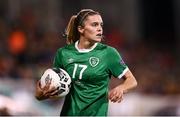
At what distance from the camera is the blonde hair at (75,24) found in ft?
23.3

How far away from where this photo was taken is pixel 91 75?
7.20 metres

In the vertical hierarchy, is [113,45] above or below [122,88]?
below

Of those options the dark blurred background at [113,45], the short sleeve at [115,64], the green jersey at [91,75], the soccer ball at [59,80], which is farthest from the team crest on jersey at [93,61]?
the dark blurred background at [113,45]

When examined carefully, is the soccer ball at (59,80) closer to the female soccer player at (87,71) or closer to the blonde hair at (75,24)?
the female soccer player at (87,71)

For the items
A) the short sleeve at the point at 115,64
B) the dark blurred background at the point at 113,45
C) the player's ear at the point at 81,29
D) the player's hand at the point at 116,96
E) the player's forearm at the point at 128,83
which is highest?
the player's ear at the point at 81,29

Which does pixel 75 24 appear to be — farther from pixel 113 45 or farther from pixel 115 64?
pixel 113 45

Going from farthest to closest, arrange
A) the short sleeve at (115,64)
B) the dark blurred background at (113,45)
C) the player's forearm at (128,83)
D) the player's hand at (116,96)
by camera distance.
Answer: the dark blurred background at (113,45) < the short sleeve at (115,64) < the player's forearm at (128,83) < the player's hand at (116,96)

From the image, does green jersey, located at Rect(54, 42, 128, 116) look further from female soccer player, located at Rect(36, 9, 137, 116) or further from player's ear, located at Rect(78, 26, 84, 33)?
player's ear, located at Rect(78, 26, 84, 33)

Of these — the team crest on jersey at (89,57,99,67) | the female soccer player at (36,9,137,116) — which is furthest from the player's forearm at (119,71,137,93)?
the team crest on jersey at (89,57,99,67)

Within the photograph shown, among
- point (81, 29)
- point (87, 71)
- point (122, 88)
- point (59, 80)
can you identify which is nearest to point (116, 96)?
point (122, 88)

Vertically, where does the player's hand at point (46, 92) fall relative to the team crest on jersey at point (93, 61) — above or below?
below

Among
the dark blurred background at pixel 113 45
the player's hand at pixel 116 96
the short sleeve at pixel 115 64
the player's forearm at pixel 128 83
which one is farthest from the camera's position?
the dark blurred background at pixel 113 45

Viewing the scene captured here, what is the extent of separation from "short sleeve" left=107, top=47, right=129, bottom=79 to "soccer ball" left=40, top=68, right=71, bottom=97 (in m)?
0.38

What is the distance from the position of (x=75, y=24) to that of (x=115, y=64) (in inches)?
18.7
